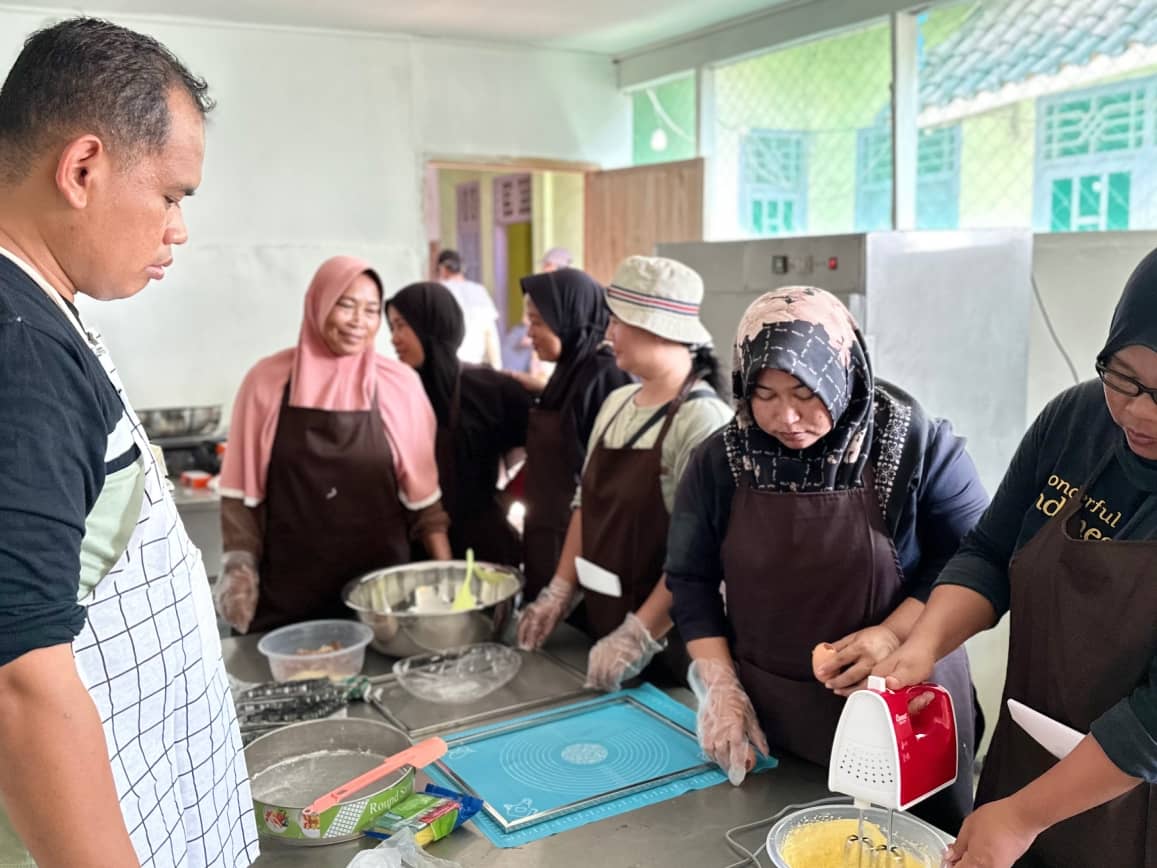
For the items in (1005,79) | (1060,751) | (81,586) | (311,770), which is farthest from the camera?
(1005,79)

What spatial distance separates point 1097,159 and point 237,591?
3.25 metres

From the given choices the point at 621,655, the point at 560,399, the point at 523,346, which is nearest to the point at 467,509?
the point at 560,399

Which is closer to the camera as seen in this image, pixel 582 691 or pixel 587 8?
pixel 582 691

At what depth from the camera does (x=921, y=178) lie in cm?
422

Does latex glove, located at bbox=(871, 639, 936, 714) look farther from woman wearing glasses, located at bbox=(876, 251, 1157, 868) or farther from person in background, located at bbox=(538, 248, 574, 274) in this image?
person in background, located at bbox=(538, 248, 574, 274)

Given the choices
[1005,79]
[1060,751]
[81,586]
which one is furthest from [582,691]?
[1005,79]

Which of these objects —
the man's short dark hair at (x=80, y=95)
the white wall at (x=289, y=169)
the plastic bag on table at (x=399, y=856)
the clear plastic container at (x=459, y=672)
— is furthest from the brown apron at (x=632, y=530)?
the white wall at (x=289, y=169)

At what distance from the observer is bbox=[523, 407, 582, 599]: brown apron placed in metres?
2.70

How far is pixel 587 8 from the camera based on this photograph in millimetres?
4719

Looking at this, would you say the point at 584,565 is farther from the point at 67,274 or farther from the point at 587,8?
the point at 587,8

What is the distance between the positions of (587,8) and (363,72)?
1.36 meters

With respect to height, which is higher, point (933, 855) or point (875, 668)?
point (875, 668)

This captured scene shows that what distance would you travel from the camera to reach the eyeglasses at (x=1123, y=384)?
40.6 inches

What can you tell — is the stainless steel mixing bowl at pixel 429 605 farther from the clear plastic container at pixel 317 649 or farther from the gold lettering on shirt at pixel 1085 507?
the gold lettering on shirt at pixel 1085 507
